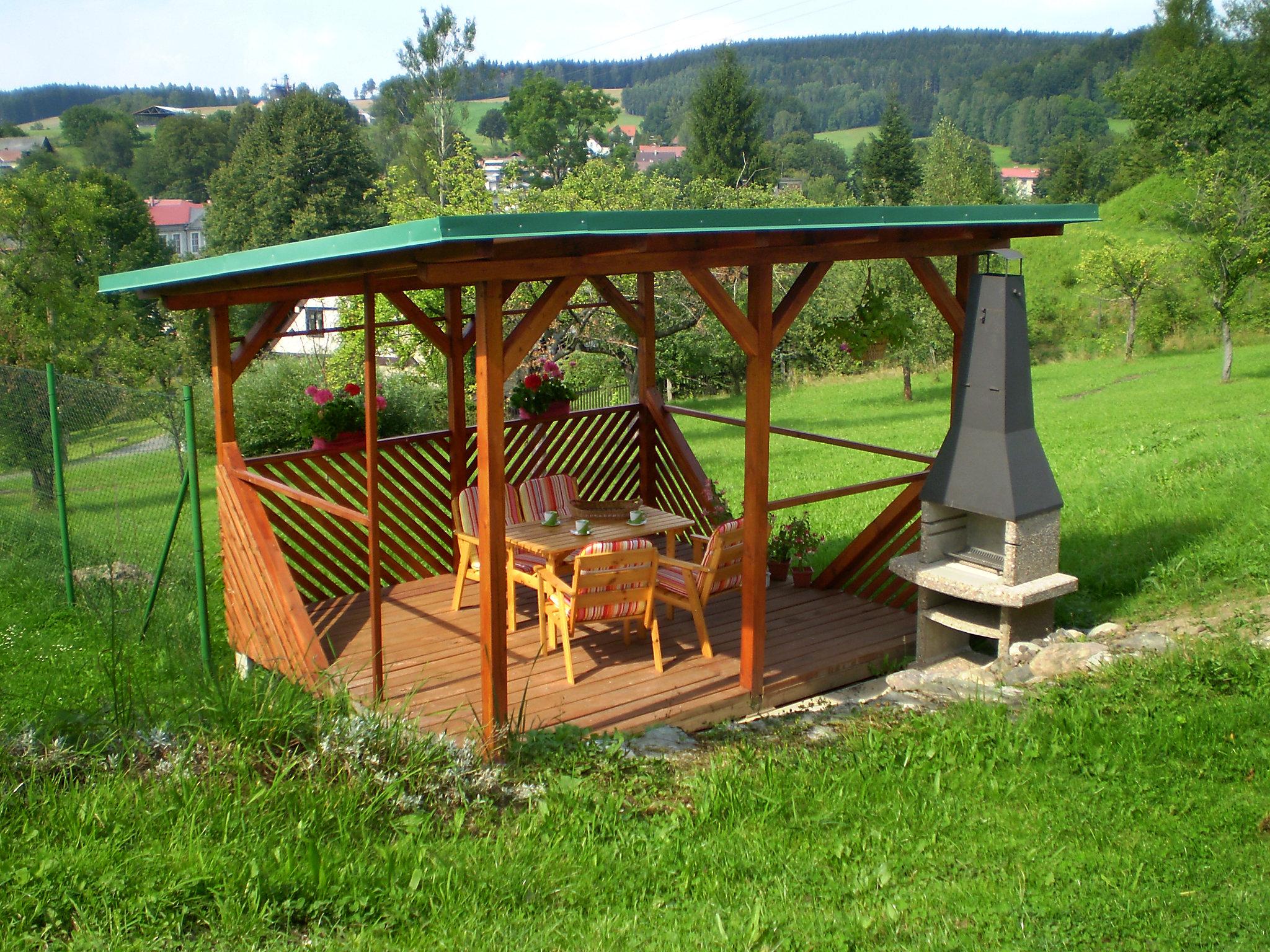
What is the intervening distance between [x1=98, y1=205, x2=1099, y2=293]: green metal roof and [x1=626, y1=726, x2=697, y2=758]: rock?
7.08 feet

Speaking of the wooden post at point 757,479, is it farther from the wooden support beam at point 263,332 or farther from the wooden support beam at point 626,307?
the wooden support beam at point 263,332

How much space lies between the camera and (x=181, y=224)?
70.2 metres

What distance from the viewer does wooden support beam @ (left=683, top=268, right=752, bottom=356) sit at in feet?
15.4

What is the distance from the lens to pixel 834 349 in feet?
21.6

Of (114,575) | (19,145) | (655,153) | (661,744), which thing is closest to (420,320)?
(114,575)

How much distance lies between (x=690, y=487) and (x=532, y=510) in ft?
4.36

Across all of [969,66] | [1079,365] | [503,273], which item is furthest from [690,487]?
[969,66]

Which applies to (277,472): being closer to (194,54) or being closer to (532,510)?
(532,510)

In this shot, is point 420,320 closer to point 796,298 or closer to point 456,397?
point 456,397

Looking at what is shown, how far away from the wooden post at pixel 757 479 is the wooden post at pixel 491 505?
1290 mm

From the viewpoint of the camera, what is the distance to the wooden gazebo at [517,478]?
421 centimetres

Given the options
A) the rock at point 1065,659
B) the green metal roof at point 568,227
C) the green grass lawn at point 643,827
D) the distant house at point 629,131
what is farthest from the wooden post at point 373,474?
the distant house at point 629,131

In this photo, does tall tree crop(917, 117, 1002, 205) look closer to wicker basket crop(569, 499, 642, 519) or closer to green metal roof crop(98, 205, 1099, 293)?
wicker basket crop(569, 499, 642, 519)

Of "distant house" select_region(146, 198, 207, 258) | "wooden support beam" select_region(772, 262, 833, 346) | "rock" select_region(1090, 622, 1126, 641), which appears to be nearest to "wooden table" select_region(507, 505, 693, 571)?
"wooden support beam" select_region(772, 262, 833, 346)
